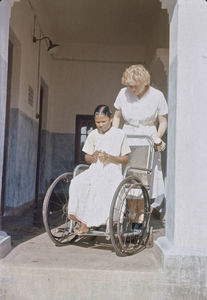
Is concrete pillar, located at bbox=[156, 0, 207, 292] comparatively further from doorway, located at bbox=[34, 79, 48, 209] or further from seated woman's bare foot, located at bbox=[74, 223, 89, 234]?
doorway, located at bbox=[34, 79, 48, 209]

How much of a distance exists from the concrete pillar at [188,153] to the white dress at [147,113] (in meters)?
0.91

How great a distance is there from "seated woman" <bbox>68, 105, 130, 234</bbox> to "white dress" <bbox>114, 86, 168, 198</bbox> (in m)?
0.30

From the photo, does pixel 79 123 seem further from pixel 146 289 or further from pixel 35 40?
pixel 146 289

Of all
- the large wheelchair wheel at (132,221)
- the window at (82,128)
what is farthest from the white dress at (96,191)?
the window at (82,128)

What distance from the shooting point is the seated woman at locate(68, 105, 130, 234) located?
3285 millimetres

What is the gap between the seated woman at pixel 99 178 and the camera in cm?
329

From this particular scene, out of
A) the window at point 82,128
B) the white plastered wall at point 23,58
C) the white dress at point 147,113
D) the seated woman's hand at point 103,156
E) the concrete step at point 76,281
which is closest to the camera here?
the concrete step at point 76,281

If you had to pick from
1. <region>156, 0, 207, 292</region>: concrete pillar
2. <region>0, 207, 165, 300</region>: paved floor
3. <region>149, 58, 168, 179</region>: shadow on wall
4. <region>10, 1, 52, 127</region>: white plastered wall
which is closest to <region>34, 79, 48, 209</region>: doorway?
<region>10, 1, 52, 127</region>: white plastered wall

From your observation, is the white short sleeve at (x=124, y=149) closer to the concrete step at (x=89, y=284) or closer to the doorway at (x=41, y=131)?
the concrete step at (x=89, y=284)

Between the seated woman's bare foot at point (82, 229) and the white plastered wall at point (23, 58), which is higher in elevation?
the white plastered wall at point (23, 58)

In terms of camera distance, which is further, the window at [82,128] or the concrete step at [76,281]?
the window at [82,128]

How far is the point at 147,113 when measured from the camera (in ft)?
12.6

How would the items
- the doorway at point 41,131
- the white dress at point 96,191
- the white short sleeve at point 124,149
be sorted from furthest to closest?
the doorway at point 41,131 → the white short sleeve at point 124,149 → the white dress at point 96,191

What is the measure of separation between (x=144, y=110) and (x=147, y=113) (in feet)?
0.15
